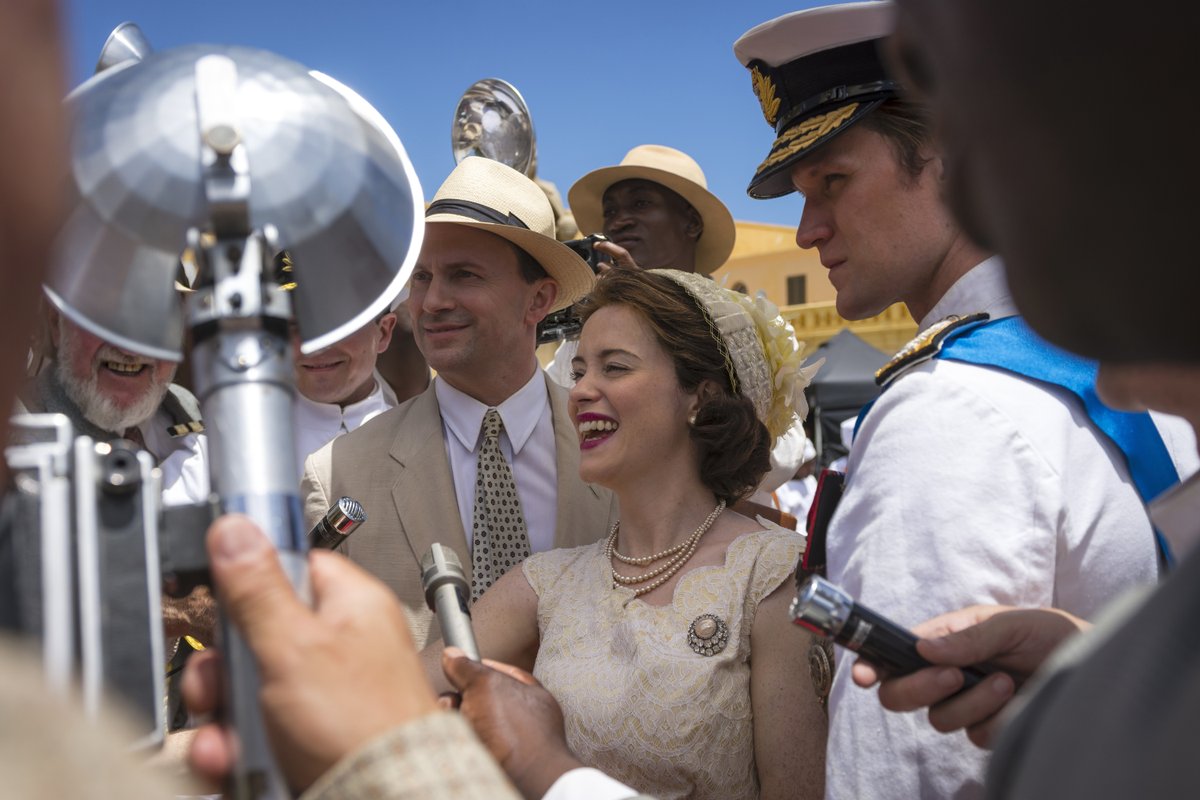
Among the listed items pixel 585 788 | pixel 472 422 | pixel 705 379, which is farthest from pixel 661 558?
pixel 585 788

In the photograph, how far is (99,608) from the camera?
91 centimetres

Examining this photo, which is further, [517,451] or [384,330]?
[384,330]

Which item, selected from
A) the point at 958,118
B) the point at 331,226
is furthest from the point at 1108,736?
the point at 331,226

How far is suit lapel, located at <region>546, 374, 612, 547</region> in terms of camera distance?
361 cm

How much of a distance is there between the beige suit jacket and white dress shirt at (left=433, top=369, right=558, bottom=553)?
5cm

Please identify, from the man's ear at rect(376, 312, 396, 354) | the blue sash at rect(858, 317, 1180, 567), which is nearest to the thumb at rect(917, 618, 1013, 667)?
the blue sash at rect(858, 317, 1180, 567)

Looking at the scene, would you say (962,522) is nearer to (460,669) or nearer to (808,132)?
(460,669)

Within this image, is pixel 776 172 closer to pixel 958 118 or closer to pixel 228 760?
pixel 958 118

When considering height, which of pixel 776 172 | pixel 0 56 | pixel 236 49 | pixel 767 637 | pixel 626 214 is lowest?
pixel 767 637

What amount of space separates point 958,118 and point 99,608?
0.79 m

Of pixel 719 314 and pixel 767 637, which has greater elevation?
pixel 719 314

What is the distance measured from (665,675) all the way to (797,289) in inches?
1141

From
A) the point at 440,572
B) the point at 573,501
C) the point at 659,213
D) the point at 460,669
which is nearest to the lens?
the point at 440,572

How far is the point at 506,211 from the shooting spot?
403 centimetres
